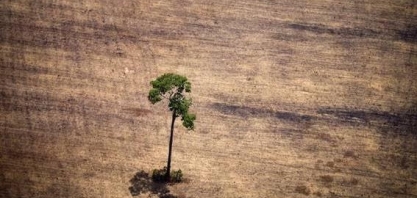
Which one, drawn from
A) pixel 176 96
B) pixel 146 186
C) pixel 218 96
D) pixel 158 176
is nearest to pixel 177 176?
pixel 158 176

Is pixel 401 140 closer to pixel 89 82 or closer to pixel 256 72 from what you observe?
pixel 256 72

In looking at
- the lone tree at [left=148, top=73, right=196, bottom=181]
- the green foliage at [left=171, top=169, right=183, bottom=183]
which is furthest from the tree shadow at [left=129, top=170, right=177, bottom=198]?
the lone tree at [left=148, top=73, right=196, bottom=181]

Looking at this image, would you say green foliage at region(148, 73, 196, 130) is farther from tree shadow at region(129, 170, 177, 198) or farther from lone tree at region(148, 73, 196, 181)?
tree shadow at region(129, 170, 177, 198)

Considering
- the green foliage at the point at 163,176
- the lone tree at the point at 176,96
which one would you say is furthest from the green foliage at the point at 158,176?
the lone tree at the point at 176,96

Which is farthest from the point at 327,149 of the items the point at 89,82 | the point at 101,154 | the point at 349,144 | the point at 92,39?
the point at 92,39

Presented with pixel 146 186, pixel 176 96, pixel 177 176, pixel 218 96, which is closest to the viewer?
pixel 176 96

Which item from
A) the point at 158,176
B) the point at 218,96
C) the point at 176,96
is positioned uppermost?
the point at 218,96

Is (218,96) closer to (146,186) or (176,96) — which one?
(176,96)

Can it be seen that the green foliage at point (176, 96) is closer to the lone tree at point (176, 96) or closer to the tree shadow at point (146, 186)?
the lone tree at point (176, 96)
